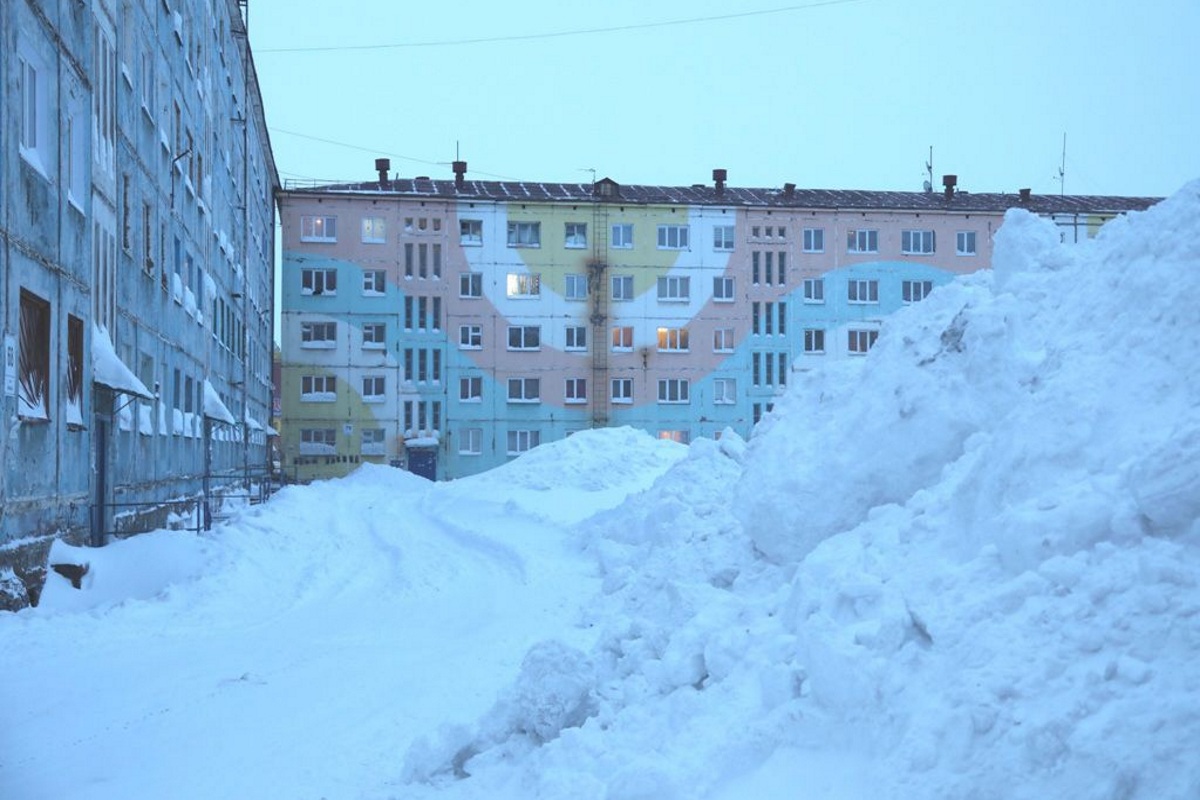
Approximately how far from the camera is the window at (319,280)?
1946 inches

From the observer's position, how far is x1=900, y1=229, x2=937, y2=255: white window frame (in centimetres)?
5306

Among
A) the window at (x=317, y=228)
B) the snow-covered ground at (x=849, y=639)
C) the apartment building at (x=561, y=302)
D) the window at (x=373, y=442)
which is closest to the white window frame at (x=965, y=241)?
the apartment building at (x=561, y=302)

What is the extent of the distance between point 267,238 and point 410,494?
65.6 feet

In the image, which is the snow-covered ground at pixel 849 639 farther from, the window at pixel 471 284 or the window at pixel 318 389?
the window at pixel 471 284

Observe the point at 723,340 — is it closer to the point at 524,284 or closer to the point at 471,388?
the point at 524,284

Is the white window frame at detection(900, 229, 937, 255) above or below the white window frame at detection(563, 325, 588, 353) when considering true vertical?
above

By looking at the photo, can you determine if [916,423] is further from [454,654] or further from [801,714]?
[454,654]

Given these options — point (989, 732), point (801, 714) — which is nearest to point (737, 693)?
point (801, 714)

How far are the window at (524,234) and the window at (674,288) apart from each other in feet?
19.9

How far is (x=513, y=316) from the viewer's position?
50.8 metres

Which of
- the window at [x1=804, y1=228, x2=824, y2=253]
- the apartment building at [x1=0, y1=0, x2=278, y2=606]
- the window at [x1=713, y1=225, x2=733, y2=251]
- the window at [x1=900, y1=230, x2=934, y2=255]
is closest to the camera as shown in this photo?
the apartment building at [x1=0, y1=0, x2=278, y2=606]

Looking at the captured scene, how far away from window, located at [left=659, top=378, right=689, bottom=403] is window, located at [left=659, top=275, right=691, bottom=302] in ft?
12.4

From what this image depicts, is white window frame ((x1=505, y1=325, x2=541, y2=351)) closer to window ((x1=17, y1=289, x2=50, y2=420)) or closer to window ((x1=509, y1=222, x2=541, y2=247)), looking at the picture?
window ((x1=509, y1=222, x2=541, y2=247))

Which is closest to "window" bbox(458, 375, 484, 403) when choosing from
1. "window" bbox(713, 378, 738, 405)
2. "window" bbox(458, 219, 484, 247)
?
"window" bbox(458, 219, 484, 247)
